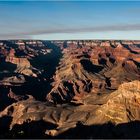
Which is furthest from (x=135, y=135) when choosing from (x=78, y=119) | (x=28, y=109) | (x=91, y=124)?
(x=28, y=109)

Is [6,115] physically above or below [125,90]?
below

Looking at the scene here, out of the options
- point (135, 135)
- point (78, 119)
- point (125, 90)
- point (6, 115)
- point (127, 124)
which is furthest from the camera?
point (6, 115)

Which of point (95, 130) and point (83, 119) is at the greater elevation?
point (95, 130)

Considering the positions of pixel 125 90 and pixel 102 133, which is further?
pixel 125 90

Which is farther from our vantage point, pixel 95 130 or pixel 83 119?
pixel 83 119

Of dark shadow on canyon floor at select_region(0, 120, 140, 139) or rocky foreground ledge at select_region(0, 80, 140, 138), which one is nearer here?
dark shadow on canyon floor at select_region(0, 120, 140, 139)

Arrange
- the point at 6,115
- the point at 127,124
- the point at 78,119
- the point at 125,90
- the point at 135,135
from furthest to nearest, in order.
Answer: the point at 6,115
the point at 125,90
the point at 78,119
the point at 127,124
the point at 135,135

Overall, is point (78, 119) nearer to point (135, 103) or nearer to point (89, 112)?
point (89, 112)

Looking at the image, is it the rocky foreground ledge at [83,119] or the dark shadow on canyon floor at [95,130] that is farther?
the rocky foreground ledge at [83,119]
